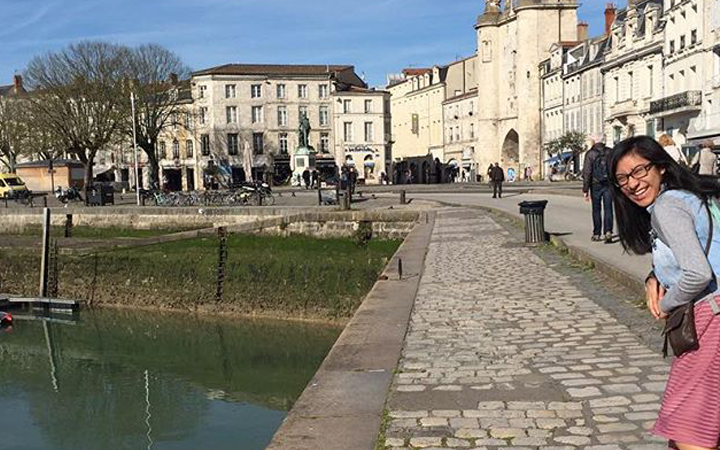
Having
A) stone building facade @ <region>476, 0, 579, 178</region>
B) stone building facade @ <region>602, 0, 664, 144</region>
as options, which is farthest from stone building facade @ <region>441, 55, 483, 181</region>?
stone building facade @ <region>602, 0, 664, 144</region>

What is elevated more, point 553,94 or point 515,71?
point 515,71

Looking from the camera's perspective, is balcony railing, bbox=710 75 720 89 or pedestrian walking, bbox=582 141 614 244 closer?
pedestrian walking, bbox=582 141 614 244

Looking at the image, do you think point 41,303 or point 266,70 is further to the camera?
point 266,70

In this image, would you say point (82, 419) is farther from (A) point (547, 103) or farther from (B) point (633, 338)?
(A) point (547, 103)

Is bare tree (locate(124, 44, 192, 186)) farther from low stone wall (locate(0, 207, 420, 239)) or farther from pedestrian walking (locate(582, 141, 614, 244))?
pedestrian walking (locate(582, 141, 614, 244))

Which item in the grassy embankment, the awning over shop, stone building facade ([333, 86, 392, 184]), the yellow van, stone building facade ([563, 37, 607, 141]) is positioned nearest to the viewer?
the grassy embankment

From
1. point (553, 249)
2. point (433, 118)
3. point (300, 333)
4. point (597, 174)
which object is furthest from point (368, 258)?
point (433, 118)

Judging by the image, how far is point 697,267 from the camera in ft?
9.23

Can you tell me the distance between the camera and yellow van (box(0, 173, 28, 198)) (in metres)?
49.7

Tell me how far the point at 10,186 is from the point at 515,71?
139 feet

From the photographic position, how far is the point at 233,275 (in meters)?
21.1

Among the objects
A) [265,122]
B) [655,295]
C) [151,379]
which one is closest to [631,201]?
[655,295]

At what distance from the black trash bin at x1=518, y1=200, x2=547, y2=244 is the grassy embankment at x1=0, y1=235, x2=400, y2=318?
4.95 metres

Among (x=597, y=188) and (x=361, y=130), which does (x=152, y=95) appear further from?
(x=597, y=188)
